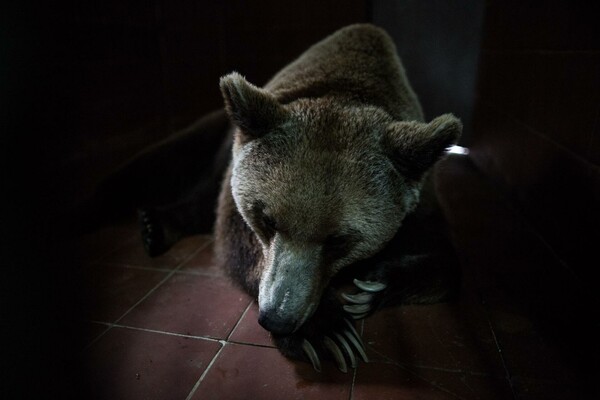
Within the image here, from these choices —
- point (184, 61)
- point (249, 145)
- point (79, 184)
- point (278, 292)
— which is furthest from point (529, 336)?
point (184, 61)

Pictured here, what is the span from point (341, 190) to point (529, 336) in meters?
1.22

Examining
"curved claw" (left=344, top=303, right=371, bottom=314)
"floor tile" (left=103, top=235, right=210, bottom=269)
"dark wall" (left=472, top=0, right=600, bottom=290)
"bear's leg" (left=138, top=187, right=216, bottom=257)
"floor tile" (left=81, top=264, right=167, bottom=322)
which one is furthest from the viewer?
"bear's leg" (left=138, top=187, right=216, bottom=257)

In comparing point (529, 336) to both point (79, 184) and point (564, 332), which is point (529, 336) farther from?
point (79, 184)

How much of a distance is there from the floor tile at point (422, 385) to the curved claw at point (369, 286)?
376 millimetres

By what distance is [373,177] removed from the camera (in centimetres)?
186

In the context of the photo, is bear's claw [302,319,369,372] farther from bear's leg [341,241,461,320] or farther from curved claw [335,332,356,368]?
bear's leg [341,241,461,320]

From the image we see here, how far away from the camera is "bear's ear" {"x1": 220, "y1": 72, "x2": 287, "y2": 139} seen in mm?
1877

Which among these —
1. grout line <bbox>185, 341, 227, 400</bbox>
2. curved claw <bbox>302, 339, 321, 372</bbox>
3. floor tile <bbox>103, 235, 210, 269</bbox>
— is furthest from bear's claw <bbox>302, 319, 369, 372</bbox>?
floor tile <bbox>103, 235, 210, 269</bbox>

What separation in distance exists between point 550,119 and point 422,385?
2.32 m

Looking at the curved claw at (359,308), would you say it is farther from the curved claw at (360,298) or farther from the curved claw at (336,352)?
the curved claw at (336,352)

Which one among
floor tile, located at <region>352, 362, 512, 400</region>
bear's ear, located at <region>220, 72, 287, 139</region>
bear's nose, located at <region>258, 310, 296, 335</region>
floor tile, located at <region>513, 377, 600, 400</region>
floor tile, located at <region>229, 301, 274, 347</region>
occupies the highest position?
bear's ear, located at <region>220, 72, 287, 139</region>

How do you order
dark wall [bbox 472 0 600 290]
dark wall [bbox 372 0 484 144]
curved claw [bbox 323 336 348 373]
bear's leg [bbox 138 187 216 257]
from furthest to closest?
dark wall [bbox 372 0 484 144] < bear's leg [bbox 138 187 216 257] < dark wall [bbox 472 0 600 290] < curved claw [bbox 323 336 348 373]

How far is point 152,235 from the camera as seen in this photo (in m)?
2.97

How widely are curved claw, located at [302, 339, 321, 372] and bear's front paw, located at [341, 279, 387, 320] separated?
0.31 m
